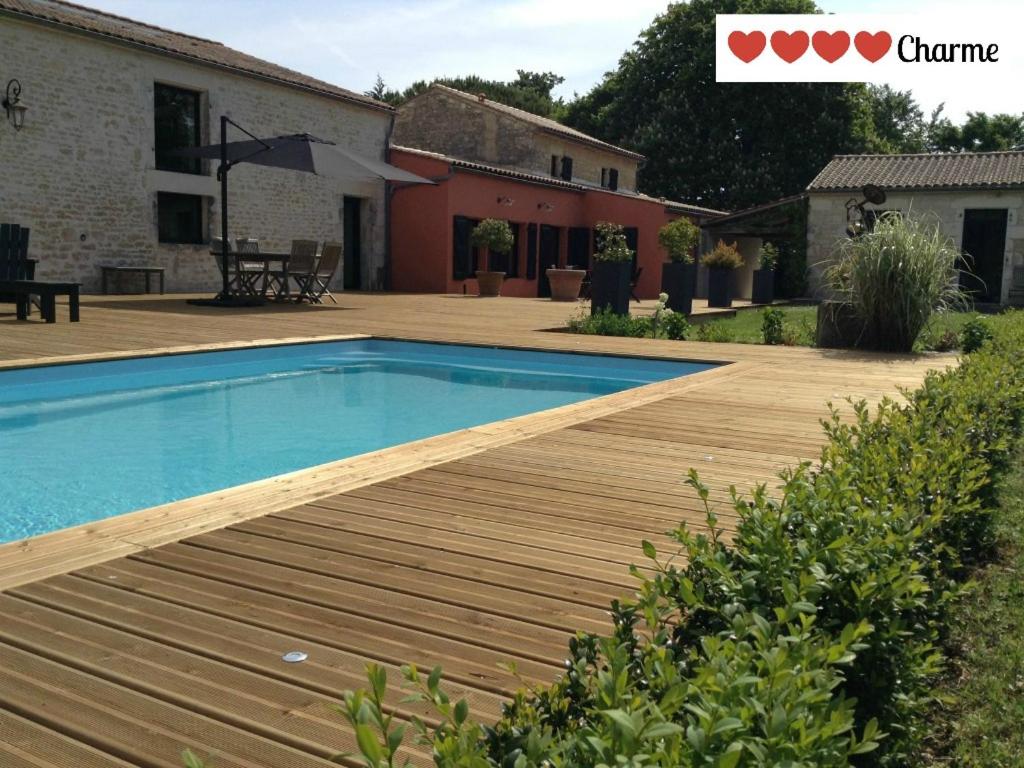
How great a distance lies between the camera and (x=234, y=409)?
687cm

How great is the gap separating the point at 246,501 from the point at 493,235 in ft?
52.7

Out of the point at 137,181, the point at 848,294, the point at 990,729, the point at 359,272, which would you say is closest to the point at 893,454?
the point at 990,729

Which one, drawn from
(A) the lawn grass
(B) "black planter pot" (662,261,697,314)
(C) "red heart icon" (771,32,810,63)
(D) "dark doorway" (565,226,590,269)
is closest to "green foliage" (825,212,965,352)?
(B) "black planter pot" (662,261,697,314)

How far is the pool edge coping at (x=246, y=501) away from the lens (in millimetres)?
2475

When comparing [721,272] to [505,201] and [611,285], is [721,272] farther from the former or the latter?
[611,285]

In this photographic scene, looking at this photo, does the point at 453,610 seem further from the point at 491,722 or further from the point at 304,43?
the point at 304,43

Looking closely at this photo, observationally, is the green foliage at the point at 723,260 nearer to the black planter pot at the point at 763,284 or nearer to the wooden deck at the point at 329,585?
the black planter pot at the point at 763,284

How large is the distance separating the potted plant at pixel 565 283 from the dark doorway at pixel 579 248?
14.5ft

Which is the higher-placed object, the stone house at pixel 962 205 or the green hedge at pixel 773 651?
the stone house at pixel 962 205

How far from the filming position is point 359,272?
64.0 feet

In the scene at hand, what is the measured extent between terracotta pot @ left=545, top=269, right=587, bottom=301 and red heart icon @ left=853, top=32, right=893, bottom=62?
811 centimetres

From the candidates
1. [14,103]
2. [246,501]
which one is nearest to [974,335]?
[246,501]

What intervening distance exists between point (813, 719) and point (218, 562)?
188 centimetres

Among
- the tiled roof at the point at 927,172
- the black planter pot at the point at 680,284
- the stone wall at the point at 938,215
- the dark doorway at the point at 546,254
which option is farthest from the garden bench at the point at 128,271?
the tiled roof at the point at 927,172
